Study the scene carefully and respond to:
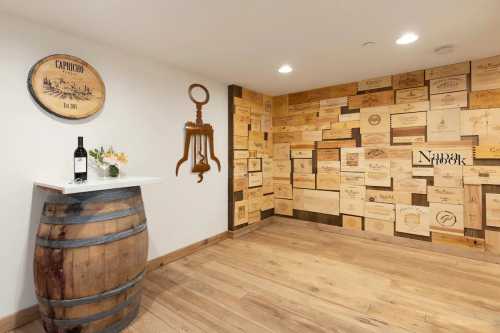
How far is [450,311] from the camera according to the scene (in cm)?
174

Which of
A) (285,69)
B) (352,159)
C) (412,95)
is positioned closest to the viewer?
(285,69)

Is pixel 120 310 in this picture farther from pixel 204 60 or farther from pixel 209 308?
pixel 204 60

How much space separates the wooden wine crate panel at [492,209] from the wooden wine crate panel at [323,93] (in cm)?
184

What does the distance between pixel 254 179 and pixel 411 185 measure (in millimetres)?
2009

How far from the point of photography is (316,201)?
12.0 ft

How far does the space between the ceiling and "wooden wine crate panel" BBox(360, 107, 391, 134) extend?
0.56m

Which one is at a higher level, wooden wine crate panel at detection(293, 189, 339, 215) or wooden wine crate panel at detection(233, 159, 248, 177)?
wooden wine crate panel at detection(233, 159, 248, 177)

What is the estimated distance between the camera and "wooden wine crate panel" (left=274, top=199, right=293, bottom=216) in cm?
392

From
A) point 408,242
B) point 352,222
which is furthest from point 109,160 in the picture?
point 408,242

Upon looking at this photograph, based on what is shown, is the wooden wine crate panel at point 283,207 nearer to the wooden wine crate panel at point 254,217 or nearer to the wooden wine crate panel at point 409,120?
the wooden wine crate panel at point 254,217

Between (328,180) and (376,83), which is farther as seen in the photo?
(328,180)

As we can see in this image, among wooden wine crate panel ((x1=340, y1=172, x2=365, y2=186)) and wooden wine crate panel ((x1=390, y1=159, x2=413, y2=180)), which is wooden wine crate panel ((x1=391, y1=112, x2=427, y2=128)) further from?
wooden wine crate panel ((x1=340, y1=172, x2=365, y2=186))

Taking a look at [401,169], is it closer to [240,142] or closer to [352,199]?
[352,199]

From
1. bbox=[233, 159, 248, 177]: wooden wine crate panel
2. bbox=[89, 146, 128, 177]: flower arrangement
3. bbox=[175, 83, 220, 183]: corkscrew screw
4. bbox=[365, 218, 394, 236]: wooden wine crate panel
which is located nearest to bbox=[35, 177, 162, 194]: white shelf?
bbox=[89, 146, 128, 177]: flower arrangement
